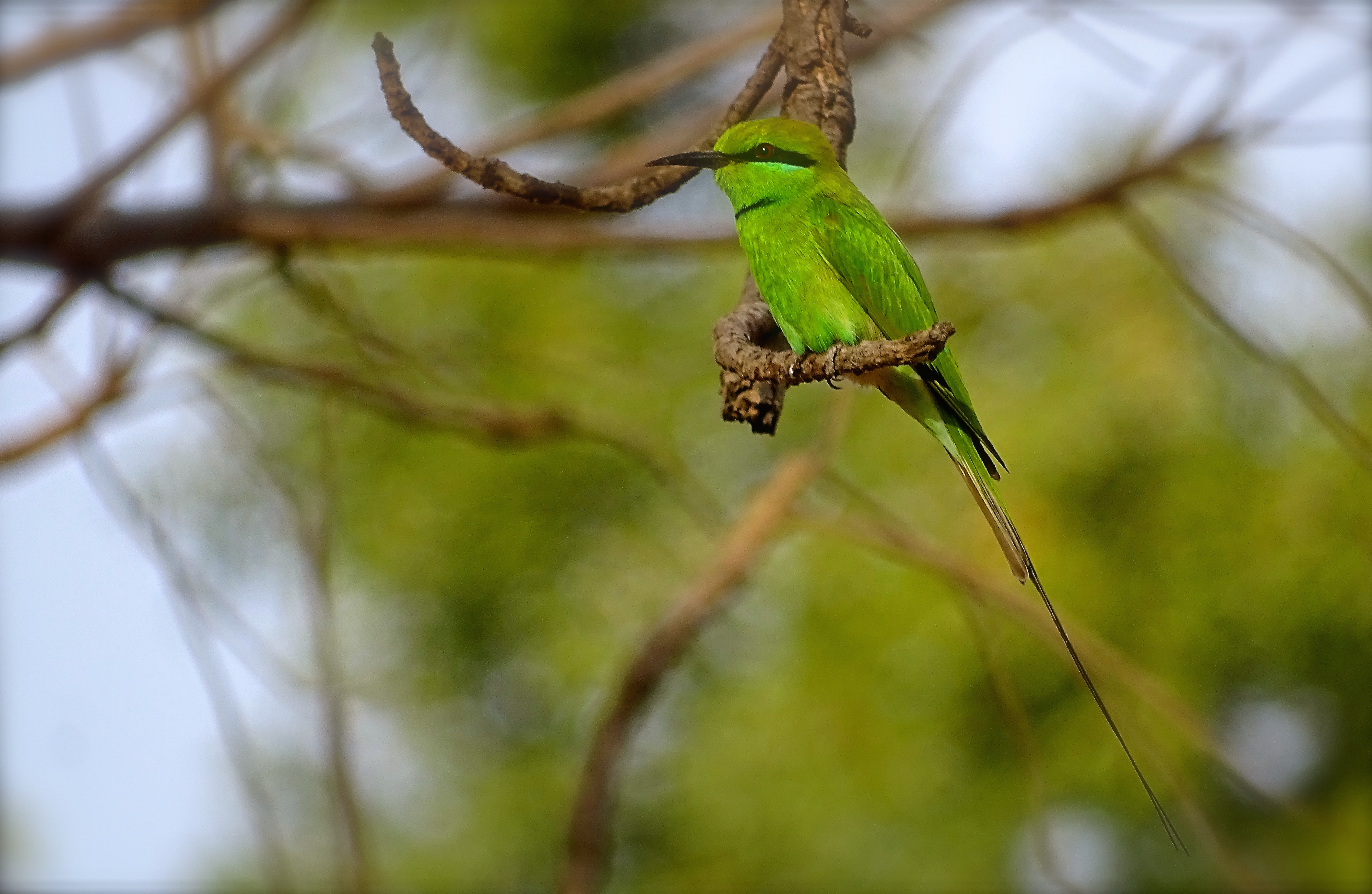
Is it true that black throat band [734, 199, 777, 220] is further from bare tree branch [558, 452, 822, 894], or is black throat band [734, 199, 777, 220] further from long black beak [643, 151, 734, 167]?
bare tree branch [558, 452, 822, 894]

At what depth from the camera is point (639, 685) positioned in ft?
5.76

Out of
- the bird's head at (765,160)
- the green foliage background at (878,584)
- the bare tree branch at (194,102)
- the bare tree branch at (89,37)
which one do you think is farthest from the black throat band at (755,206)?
the green foliage background at (878,584)

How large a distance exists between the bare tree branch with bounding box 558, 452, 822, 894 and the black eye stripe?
74 centimetres

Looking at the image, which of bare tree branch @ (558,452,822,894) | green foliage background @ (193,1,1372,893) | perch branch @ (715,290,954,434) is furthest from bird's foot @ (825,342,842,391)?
green foliage background @ (193,1,1372,893)

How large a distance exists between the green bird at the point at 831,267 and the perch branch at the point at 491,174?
7.7 inches

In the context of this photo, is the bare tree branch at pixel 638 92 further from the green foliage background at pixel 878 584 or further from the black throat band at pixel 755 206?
the green foliage background at pixel 878 584

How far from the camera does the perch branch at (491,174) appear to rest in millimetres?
1015

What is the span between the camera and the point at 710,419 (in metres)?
5.55

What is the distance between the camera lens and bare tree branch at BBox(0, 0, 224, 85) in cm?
190

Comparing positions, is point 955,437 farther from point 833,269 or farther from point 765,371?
point 765,371

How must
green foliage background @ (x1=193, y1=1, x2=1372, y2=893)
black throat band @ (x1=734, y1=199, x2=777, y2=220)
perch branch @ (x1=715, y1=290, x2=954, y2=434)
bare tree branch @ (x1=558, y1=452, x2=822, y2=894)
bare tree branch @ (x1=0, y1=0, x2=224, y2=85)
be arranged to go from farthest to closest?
1. green foliage background @ (x1=193, y1=1, x2=1372, y2=893)
2. bare tree branch @ (x1=0, y1=0, x2=224, y2=85)
3. bare tree branch @ (x1=558, y1=452, x2=822, y2=894)
4. black throat band @ (x1=734, y1=199, x2=777, y2=220)
5. perch branch @ (x1=715, y1=290, x2=954, y2=434)

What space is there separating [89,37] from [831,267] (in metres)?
1.44

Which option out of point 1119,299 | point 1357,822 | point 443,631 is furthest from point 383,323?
point 1357,822

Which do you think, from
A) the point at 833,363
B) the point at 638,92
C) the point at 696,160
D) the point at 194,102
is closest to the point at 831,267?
the point at 696,160
